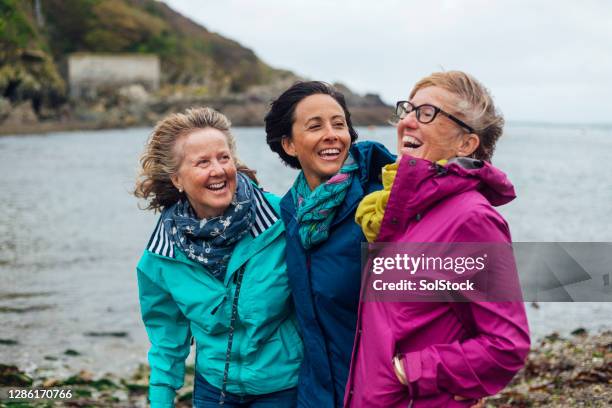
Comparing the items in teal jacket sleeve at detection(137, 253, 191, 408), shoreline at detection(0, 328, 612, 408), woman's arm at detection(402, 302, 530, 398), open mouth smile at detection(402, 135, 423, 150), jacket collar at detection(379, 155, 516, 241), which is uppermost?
open mouth smile at detection(402, 135, 423, 150)

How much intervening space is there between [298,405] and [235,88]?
126397 mm

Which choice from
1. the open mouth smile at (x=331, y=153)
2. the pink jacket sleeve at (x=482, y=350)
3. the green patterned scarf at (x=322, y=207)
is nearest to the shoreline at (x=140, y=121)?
the open mouth smile at (x=331, y=153)

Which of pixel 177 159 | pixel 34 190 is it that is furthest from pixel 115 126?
pixel 177 159

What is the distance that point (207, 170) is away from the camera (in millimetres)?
3436

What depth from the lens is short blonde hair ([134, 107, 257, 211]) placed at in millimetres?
3562

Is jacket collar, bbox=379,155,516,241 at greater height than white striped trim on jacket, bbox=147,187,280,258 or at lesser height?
greater

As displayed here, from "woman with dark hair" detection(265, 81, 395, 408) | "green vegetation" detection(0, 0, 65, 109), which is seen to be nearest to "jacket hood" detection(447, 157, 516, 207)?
"woman with dark hair" detection(265, 81, 395, 408)

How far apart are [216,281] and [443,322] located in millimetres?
1436

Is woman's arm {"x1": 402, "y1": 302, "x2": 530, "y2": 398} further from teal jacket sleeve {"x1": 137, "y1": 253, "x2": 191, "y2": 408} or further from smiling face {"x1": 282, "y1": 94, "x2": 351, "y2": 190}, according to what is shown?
teal jacket sleeve {"x1": 137, "y1": 253, "x2": 191, "y2": 408}

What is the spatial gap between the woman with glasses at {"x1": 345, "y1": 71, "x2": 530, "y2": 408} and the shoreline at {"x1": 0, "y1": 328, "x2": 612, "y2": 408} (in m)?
3.57

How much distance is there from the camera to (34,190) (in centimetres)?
3011

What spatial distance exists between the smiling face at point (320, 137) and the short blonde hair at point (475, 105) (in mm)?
679

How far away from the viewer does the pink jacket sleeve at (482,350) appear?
2246 millimetres

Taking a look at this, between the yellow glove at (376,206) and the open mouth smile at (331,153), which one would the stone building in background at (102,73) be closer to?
the open mouth smile at (331,153)
